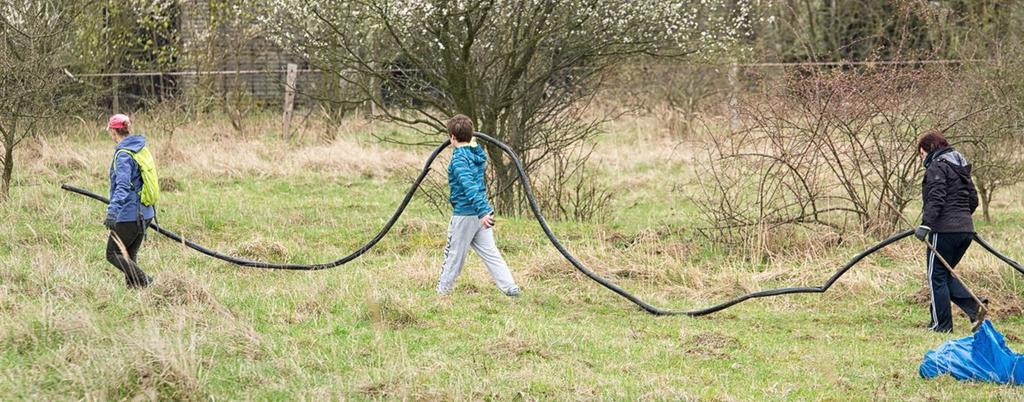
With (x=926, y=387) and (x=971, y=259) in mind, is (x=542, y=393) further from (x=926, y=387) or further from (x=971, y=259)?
(x=971, y=259)

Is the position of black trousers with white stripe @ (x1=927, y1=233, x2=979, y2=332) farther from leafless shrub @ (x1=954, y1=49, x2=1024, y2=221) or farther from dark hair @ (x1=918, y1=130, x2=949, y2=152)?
leafless shrub @ (x1=954, y1=49, x2=1024, y2=221)

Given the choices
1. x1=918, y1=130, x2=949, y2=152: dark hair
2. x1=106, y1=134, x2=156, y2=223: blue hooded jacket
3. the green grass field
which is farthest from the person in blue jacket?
x1=918, y1=130, x2=949, y2=152: dark hair

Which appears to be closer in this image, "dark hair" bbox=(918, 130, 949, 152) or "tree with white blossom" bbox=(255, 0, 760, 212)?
"dark hair" bbox=(918, 130, 949, 152)

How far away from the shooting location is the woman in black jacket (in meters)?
8.52

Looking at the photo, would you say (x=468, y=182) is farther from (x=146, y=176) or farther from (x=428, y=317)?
(x=146, y=176)

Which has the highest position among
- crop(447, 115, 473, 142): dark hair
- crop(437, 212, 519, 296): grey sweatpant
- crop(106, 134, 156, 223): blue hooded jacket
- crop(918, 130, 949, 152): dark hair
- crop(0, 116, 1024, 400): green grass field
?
crop(918, 130, 949, 152): dark hair

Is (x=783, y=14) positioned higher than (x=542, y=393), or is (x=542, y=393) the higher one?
(x=783, y=14)

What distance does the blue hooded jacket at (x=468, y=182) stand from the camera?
882cm

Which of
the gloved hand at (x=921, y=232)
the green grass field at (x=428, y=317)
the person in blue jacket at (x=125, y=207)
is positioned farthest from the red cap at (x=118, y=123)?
the gloved hand at (x=921, y=232)

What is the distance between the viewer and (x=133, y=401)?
6.03 meters

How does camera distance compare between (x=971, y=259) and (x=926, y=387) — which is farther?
(x=971, y=259)

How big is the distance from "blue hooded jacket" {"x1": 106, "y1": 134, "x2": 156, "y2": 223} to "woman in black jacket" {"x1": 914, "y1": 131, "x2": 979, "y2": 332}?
17.8 feet

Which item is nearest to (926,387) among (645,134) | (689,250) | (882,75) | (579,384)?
(579,384)

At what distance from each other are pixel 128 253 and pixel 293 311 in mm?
1538
